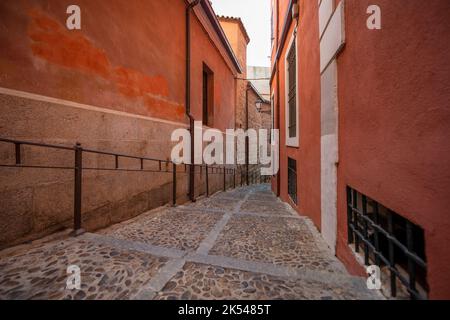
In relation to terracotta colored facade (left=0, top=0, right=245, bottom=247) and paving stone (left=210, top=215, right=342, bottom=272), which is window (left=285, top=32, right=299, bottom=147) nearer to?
paving stone (left=210, top=215, right=342, bottom=272)

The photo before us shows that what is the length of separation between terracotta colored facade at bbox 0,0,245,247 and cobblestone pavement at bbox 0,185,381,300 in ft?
2.20

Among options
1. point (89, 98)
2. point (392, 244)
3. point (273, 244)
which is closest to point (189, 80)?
point (89, 98)

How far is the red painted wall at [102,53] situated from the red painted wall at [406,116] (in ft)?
11.7

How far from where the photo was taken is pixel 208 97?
9414 mm

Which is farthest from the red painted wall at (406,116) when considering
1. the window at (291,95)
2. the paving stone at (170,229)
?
the window at (291,95)

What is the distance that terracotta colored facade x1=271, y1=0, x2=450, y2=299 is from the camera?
121cm

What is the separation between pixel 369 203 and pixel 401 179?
0.86 m

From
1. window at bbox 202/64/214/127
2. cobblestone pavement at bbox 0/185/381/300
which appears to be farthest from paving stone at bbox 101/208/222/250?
window at bbox 202/64/214/127

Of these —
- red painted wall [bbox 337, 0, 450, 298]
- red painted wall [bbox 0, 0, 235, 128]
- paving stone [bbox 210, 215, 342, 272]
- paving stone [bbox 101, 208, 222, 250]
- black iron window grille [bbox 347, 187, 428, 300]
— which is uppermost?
red painted wall [bbox 0, 0, 235, 128]

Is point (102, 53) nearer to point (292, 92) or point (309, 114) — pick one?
point (309, 114)

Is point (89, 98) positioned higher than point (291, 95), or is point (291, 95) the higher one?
point (291, 95)

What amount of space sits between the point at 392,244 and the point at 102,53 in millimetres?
4540
